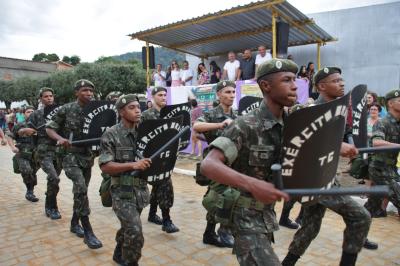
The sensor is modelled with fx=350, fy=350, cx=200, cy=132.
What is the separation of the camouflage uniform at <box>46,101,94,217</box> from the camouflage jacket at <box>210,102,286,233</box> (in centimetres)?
307

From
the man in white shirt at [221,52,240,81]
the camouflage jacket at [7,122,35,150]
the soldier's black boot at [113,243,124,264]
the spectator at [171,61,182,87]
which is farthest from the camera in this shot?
the spectator at [171,61,182,87]

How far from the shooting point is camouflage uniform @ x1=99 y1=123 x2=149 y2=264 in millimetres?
3303

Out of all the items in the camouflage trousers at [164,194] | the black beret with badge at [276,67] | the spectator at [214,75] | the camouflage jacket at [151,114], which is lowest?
the camouflage trousers at [164,194]

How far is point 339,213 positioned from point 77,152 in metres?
3.52

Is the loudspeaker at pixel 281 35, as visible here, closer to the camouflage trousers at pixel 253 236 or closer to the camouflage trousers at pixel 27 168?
the camouflage trousers at pixel 27 168

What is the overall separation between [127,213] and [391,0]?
40.0 feet

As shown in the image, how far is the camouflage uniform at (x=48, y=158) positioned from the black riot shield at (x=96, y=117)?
3.73 ft

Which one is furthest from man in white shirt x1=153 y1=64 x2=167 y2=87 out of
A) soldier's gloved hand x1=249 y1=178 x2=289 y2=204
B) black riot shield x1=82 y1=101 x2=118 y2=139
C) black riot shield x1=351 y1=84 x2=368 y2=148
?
soldier's gloved hand x1=249 y1=178 x2=289 y2=204

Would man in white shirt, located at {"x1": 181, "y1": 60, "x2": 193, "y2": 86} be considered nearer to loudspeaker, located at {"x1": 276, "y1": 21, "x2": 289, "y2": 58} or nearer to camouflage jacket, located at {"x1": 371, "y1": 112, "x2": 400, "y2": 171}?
loudspeaker, located at {"x1": 276, "y1": 21, "x2": 289, "y2": 58}

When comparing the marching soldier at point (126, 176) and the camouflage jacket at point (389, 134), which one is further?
the camouflage jacket at point (389, 134)

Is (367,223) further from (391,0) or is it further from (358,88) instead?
(391,0)

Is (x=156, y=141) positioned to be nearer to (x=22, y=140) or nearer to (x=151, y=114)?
(x=151, y=114)

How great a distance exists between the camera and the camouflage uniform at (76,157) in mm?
4707

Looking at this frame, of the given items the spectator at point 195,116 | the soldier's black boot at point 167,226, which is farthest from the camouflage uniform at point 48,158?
the spectator at point 195,116
